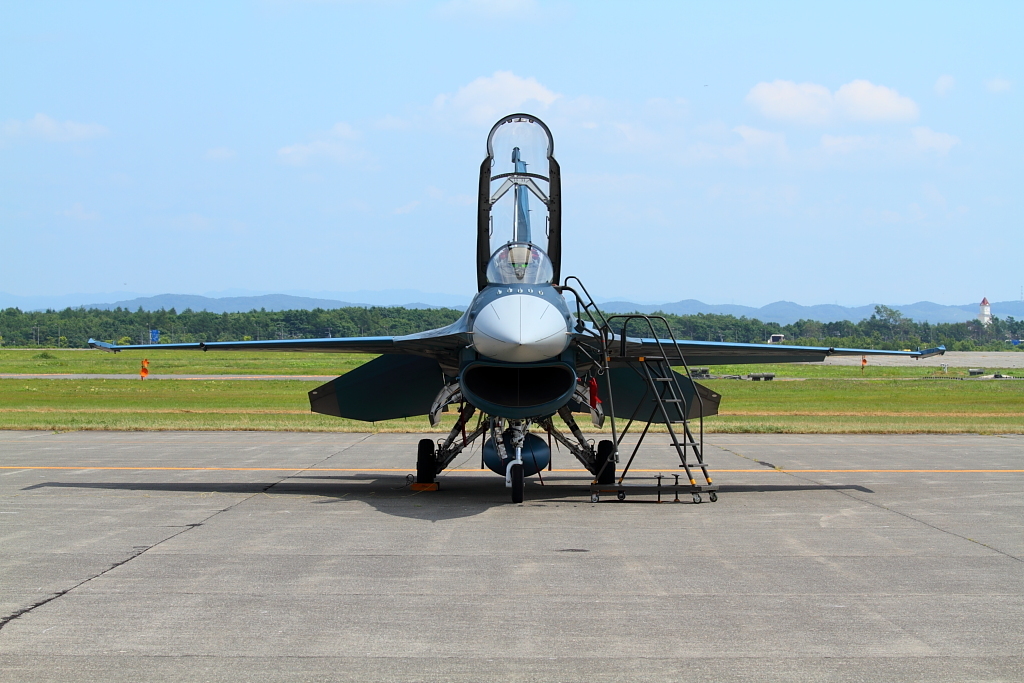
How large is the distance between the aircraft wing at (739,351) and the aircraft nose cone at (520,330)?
220 cm

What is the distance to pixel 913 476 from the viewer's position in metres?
15.0

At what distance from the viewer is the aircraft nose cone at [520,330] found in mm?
9789

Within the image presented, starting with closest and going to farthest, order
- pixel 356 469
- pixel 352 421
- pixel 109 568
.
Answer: pixel 109 568
pixel 356 469
pixel 352 421

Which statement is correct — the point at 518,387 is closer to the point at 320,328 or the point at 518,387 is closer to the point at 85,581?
the point at 85,581

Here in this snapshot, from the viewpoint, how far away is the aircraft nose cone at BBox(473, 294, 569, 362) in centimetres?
979

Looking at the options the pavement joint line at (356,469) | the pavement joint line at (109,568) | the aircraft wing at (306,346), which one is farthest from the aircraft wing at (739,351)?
the pavement joint line at (109,568)

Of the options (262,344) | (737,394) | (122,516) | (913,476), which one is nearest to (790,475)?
(913,476)

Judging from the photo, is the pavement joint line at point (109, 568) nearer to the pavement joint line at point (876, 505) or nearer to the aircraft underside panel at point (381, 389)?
the aircraft underside panel at point (381, 389)

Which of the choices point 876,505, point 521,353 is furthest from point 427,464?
point 876,505

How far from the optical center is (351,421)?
29531mm

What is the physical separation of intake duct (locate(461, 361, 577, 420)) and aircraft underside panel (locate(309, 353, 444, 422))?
3.74 meters

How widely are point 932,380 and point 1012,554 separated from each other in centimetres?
5107

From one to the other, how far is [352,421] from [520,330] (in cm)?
2060

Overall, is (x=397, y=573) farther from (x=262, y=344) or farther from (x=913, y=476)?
(x=913, y=476)
